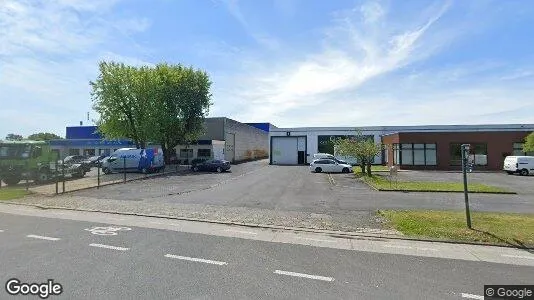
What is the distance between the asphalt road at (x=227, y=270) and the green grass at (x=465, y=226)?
2.16 metres

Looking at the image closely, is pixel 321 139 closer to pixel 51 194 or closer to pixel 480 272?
pixel 51 194

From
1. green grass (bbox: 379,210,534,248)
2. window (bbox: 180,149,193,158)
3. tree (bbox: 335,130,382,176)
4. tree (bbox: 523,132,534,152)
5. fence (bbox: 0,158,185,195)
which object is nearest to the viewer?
green grass (bbox: 379,210,534,248)

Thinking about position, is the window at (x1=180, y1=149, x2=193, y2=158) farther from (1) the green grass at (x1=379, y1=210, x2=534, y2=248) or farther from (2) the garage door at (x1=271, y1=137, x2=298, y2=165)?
(1) the green grass at (x1=379, y1=210, x2=534, y2=248)

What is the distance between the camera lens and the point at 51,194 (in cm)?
1873

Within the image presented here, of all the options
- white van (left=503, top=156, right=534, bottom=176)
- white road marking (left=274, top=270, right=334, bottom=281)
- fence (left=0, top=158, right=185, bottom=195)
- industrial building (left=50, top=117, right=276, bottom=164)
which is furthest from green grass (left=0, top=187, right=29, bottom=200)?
white van (left=503, top=156, right=534, bottom=176)

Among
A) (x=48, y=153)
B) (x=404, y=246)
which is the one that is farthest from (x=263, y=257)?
(x=48, y=153)

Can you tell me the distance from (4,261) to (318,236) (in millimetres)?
7040

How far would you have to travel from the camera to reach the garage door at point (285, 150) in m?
56.6

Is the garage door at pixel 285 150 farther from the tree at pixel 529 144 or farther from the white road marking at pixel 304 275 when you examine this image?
the white road marking at pixel 304 275

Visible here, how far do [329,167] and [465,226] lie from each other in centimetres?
2671

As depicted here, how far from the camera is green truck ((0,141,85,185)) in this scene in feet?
76.5
